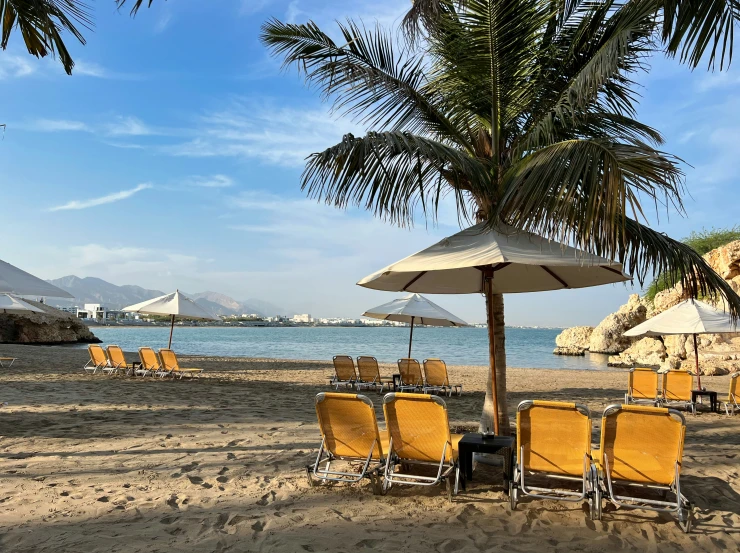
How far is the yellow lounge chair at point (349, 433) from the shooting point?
4371 mm

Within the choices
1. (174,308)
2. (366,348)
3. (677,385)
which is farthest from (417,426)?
(366,348)

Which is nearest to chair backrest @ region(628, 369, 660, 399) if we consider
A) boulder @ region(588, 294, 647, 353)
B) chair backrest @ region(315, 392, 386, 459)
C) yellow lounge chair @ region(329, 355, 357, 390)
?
yellow lounge chair @ region(329, 355, 357, 390)

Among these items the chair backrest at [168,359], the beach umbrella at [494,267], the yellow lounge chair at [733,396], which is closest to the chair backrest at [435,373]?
the beach umbrella at [494,267]

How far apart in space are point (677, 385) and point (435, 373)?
4.71 meters

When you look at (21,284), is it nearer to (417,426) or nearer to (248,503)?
(248,503)

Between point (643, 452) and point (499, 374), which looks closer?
point (643, 452)

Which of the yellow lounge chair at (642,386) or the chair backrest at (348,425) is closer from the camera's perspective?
the chair backrest at (348,425)

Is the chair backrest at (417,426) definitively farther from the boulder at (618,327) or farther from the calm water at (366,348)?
the boulder at (618,327)

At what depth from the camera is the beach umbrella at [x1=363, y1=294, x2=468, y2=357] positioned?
1244 cm

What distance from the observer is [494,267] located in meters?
5.34

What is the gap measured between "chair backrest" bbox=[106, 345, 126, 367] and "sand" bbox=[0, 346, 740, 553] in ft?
21.7

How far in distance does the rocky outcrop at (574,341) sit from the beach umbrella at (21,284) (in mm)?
41229

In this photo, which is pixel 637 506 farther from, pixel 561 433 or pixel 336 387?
pixel 336 387

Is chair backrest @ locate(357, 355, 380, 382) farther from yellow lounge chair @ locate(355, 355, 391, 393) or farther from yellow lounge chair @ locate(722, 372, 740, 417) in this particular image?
yellow lounge chair @ locate(722, 372, 740, 417)
